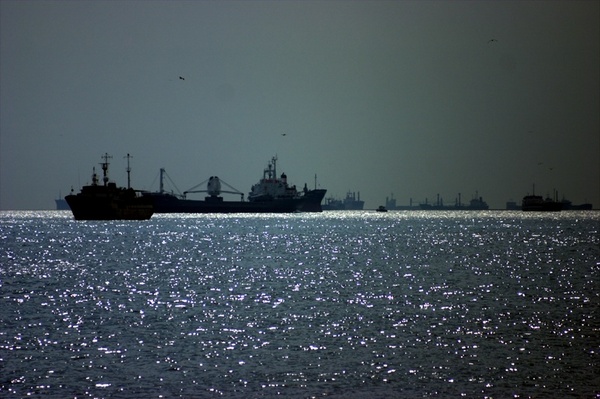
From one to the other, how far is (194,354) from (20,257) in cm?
6301

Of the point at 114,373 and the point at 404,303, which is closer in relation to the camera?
the point at 114,373


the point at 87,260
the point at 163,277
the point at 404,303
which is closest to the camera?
the point at 404,303

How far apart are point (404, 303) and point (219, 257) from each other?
45.4 meters

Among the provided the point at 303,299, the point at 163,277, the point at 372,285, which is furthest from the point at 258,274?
the point at 303,299

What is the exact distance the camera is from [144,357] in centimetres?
3006

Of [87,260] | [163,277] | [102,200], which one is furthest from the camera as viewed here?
[102,200]

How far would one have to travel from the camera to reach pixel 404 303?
46500mm

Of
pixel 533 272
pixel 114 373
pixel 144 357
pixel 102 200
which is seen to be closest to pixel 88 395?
pixel 114 373

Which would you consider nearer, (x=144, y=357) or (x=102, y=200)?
(x=144, y=357)

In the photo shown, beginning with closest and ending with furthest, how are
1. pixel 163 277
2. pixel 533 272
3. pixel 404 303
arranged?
pixel 404 303, pixel 163 277, pixel 533 272

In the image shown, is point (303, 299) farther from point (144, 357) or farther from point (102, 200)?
point (102, 200)

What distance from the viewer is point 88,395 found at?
80.3 ft

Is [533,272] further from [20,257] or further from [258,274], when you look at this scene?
[20,257]

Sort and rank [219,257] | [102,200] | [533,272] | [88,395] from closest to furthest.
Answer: [88,395], [533,272], [219,257], [102,200]
